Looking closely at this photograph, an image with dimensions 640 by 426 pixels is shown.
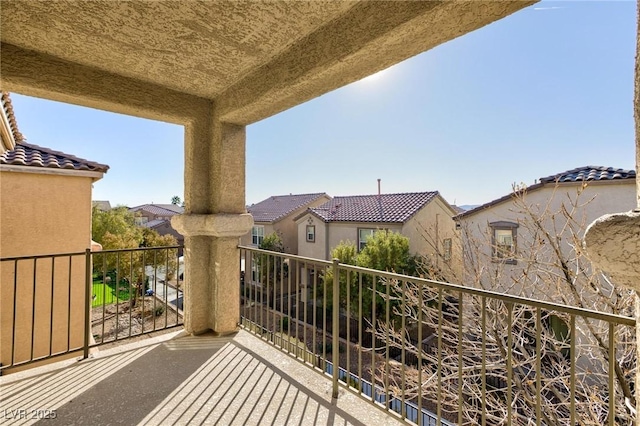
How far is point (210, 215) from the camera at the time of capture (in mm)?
2713

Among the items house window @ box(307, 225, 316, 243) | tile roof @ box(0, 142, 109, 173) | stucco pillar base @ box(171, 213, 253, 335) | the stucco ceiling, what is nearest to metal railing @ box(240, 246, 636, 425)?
stucco pillar base @ box(171, 213, 253, 335)

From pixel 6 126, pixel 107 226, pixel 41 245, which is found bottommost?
pixel 41 245

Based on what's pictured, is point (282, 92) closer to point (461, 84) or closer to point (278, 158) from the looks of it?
point (461, 84)

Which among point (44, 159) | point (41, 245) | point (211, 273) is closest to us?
point (211, 273)

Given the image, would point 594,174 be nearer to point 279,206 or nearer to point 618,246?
point 618,246

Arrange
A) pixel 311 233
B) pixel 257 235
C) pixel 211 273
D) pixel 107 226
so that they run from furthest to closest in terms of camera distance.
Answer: pixel 257 235 < pixel 107 226 < pixel 311 233 < pixel 211 273

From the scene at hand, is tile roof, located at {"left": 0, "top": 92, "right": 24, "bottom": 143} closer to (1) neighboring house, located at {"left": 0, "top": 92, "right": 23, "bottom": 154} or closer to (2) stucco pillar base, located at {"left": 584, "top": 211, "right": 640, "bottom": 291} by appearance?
(1) neighboring house, located at {"left": 0, "top": 92, "right": 23, "bottom": 154}

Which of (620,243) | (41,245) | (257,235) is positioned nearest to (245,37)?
(620,243)

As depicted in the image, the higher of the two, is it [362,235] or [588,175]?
[588,175]

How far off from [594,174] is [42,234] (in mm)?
9727

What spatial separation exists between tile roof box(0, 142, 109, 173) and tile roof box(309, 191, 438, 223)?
351 inches

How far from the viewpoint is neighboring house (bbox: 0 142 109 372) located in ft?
14.5

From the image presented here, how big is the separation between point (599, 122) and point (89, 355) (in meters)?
7.27

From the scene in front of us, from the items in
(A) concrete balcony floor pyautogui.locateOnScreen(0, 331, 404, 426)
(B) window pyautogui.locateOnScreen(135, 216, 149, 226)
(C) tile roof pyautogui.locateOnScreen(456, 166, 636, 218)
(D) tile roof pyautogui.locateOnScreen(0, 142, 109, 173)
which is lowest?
(A) concrete balcony floor pyautogui.locateOnScreen(0, 331, 404, 426)
